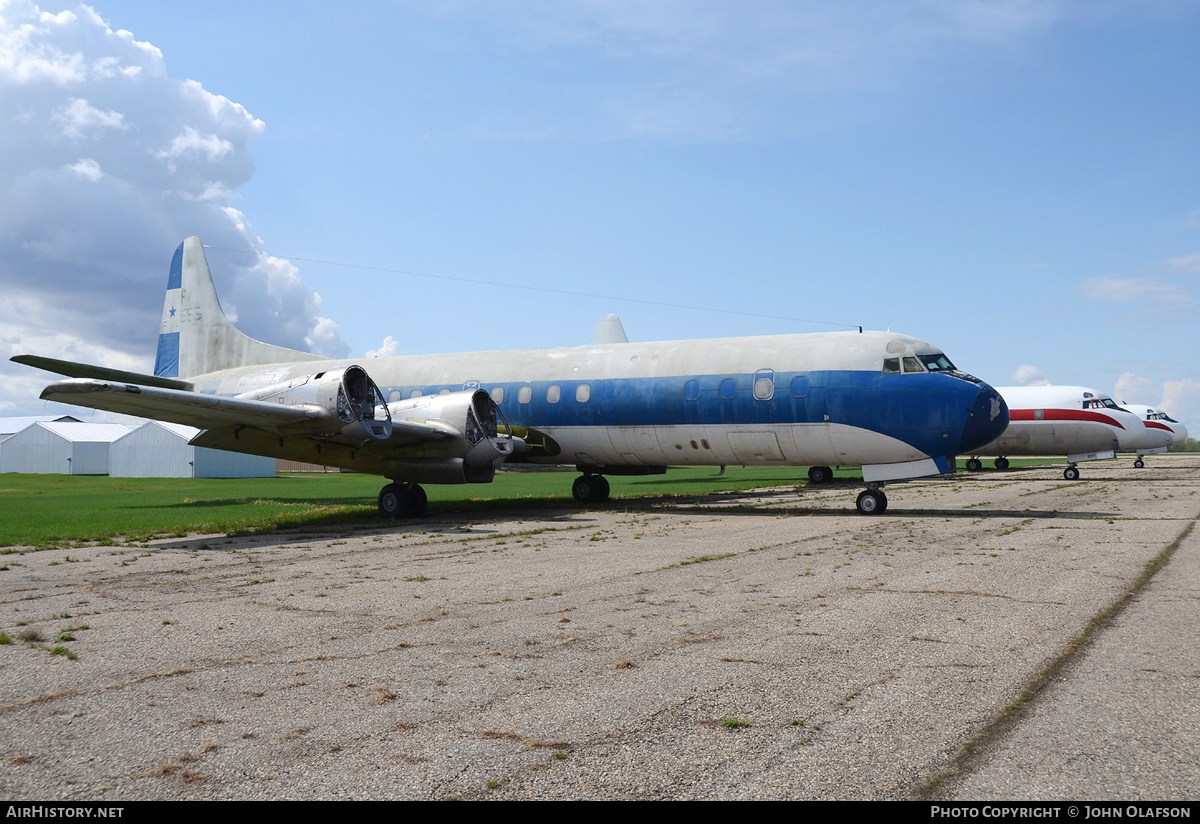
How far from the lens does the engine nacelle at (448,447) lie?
56.3 feet

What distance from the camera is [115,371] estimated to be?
17531 mm

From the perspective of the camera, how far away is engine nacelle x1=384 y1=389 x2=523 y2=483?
56.3ft

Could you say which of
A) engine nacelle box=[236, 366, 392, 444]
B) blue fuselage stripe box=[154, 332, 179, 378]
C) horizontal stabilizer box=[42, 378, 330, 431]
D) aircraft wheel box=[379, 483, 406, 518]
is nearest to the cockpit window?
engine nacelle box=[236, 366, 392, 444]

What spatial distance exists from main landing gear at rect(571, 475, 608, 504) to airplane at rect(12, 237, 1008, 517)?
607mm

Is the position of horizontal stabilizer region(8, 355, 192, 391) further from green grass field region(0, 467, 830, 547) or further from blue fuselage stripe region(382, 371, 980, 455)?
blue fuselage stripe region(382, 371, 980, 455)

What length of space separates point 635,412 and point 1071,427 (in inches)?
1069

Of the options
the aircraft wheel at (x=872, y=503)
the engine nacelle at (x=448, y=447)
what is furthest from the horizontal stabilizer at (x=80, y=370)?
the aircraft wheel at (x=872, y=503)

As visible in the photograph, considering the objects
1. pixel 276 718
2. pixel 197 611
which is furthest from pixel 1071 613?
pixel 197 611

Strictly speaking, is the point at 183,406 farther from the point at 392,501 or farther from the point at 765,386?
the point at 765,386

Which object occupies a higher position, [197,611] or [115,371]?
[115,371]

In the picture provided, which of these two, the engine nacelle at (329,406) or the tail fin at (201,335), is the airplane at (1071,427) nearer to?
the engine nacelle at (329,406)

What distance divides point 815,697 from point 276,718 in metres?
3.17
